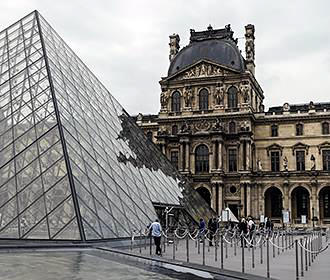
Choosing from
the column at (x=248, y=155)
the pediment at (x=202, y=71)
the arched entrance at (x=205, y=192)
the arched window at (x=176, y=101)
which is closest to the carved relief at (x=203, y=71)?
the pediment at (x=202, y=71)

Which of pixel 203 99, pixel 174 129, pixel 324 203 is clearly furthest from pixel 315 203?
pixel 174 129

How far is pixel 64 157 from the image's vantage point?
15.4 meters

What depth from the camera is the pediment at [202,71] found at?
54.3m

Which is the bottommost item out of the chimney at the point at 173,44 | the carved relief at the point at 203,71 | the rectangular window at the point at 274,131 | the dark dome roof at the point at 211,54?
the rectangular window at the point at 274,131

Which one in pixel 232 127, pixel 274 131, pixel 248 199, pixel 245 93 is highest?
pixel 245 93

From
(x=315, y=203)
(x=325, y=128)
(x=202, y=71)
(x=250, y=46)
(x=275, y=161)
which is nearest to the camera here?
(x=315, y=203)

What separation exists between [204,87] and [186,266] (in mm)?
46075

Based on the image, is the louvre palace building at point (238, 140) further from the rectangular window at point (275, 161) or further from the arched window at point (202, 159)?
the arched window at point (202, 159)

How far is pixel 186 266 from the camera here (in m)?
10.1

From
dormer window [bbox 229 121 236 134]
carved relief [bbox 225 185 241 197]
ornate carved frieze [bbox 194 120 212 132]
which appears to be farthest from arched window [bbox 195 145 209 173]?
dormer window [bbox 229 121 236 134]

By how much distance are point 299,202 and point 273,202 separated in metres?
2.75

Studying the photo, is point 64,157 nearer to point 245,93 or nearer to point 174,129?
point 245,93

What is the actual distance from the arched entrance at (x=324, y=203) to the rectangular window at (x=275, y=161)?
17.5 feet

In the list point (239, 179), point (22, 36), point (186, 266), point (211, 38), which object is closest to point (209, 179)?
point (239, 179)
